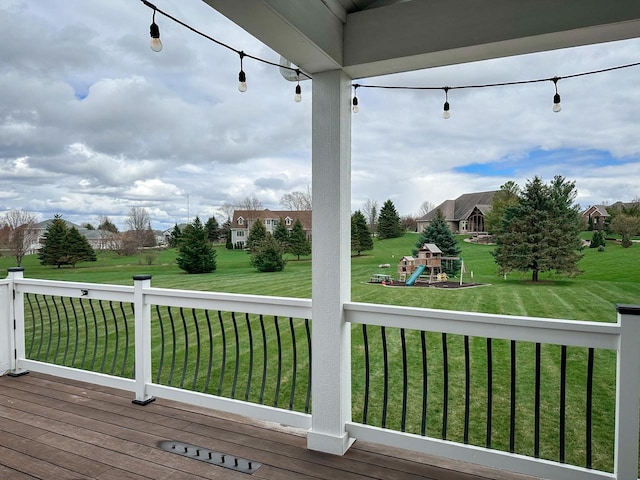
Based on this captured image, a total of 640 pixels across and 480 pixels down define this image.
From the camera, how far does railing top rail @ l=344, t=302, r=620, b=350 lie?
6.31ft

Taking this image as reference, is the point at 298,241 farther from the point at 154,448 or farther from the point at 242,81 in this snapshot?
the point at 154,448

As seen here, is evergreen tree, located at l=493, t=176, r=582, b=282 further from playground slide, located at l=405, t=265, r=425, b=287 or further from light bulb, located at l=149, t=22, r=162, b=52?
light bulb, located at l=149, t=22, r=162, b=52

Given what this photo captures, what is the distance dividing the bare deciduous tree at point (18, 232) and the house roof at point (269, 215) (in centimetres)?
203

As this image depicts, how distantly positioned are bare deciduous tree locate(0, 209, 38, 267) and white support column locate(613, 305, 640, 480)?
4.84m

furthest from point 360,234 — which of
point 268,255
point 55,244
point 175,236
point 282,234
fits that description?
point 55,244

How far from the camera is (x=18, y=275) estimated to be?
3.75 m

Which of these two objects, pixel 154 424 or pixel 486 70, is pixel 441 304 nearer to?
pixel 486 70

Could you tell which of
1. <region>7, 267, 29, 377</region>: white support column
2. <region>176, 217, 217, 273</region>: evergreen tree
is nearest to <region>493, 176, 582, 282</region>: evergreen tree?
<region>176, 217, 217, 273</region>: evergreen tree

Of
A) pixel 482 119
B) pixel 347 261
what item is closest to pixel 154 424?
pixel 347 261

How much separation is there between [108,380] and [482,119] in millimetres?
3856

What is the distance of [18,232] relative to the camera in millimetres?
3922

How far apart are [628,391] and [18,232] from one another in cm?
503

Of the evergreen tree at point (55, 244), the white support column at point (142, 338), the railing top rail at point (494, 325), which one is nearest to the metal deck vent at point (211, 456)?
the white support column at point (142, 338)

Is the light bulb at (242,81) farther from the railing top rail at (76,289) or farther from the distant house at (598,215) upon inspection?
the distant house at (598,215)
